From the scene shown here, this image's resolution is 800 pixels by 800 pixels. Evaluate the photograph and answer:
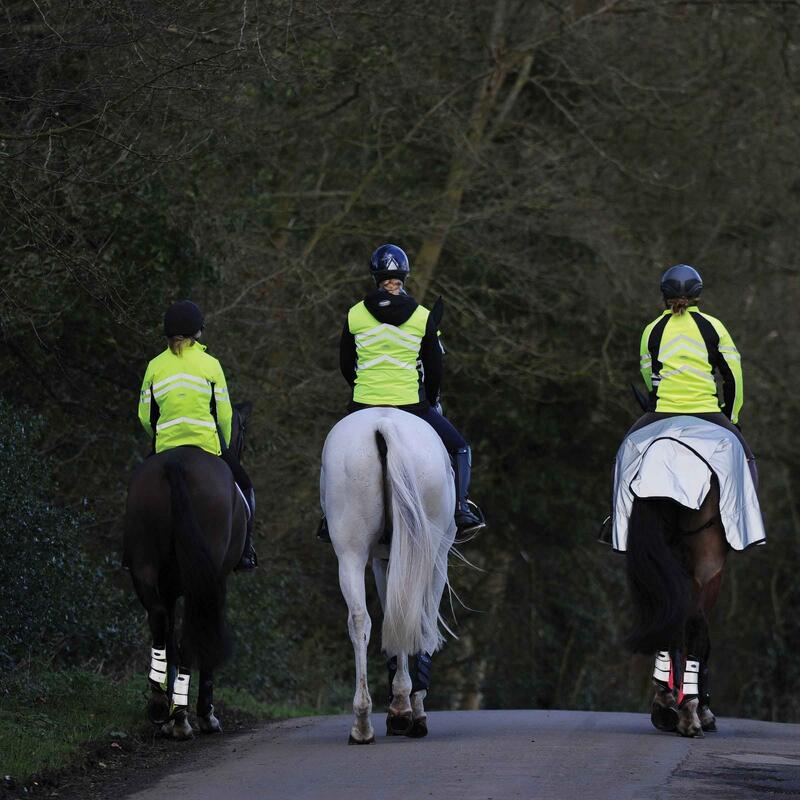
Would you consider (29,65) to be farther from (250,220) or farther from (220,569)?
(250,220)

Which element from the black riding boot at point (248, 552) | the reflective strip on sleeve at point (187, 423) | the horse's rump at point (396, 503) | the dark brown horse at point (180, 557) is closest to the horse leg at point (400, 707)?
the horse's rump at point (396, 503)

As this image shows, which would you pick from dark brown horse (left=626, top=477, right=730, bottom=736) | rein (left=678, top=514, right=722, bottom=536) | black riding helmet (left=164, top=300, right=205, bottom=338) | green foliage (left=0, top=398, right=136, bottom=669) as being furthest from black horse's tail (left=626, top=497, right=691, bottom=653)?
green foliage (left=0, top=398, right=136, bottom=669)

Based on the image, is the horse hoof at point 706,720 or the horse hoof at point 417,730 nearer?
the horse hoof at point 417,730

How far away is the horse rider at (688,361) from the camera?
11.4 metres

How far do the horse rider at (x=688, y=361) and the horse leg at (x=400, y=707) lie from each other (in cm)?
232

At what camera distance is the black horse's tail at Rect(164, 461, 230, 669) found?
34.3 ft

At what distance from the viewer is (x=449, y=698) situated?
83.5 ft

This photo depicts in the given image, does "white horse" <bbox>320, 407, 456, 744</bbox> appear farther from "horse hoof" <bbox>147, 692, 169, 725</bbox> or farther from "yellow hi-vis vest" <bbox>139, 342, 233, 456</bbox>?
"horse hoof" <bbox>147, 692, 169, 725</bbox>

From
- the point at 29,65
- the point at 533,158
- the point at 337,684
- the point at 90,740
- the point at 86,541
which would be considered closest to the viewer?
the point at 90,740

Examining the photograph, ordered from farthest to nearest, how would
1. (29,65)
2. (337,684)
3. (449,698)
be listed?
(449,698) → (337,684) → (29,65)

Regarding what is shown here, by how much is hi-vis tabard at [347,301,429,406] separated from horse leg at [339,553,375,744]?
104cm

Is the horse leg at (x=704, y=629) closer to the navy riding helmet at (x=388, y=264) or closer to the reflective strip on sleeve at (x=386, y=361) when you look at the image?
the reflective strip on sleeve at (x=386, y=361)

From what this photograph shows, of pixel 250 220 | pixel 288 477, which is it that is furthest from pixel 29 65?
pixel 288 477

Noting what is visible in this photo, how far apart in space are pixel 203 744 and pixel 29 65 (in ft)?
15.6
